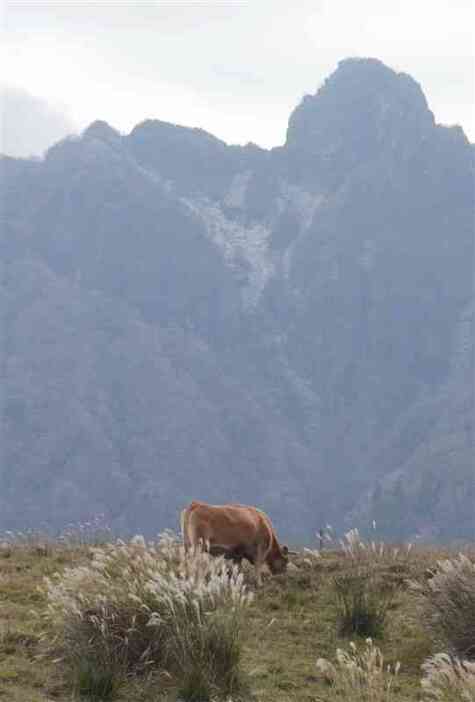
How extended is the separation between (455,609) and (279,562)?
5084mm

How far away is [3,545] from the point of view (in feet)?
56.7

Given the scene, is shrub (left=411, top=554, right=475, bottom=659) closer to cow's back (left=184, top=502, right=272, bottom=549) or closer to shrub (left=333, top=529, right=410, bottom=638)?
shrub (left=333, top=529, right=410, bottom=638)

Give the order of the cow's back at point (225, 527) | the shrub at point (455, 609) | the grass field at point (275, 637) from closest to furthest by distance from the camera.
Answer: the grass field at point (275, 637)
the shrub at point (455, 609)
the cow's back at point (225, 527)

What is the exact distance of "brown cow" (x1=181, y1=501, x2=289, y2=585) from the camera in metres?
13.9

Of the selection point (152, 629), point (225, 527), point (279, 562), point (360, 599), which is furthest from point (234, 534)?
point (152, 629)

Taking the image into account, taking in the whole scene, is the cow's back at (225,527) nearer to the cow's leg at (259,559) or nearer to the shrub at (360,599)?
the cow's leg at (259,559)

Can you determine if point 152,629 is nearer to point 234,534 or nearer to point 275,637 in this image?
point 275,637

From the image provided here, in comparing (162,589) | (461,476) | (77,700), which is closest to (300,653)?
(162,589)

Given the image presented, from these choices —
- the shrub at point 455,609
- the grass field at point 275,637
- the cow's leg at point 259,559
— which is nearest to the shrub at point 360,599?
the grass field at point 275,637

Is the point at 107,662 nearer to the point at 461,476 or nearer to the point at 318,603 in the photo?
the point at 318,603

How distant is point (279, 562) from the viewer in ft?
49.2

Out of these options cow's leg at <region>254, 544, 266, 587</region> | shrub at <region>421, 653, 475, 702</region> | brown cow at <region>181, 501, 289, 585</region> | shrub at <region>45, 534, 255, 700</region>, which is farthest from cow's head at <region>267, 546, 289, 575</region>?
shrub at <region>421, 653, 475, 702</region>

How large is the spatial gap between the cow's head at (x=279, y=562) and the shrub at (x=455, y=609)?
14.6ft

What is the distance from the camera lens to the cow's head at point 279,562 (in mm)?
14938
